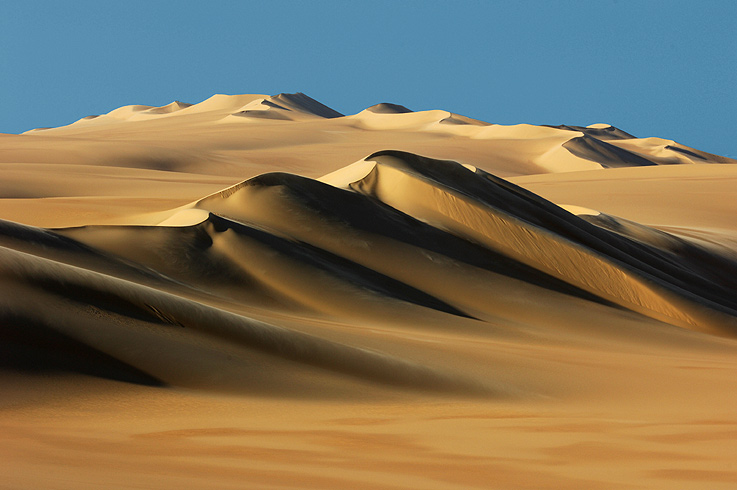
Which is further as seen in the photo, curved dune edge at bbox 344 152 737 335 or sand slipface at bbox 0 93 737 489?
curved dune edge at bbox 344 152 737 335

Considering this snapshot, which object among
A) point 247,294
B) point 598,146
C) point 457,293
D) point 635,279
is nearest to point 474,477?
point 247,294

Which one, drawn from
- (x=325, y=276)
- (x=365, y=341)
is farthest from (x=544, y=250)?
(x=365, y=341)

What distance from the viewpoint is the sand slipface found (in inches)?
170

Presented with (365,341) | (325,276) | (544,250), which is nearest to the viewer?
(365,341)

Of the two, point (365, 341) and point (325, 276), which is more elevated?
point (325, 276)

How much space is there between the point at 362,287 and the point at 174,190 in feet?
54.8

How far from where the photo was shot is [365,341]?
7.89m

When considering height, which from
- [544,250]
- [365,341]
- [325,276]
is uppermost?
[544,250]

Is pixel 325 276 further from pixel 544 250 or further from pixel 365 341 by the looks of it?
pixel 544 250

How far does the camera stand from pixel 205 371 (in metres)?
6.12

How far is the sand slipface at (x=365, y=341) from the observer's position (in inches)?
170

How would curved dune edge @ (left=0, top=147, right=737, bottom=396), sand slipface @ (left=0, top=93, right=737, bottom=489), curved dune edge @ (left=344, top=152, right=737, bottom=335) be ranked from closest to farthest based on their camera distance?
sand slipface @ (left=0, top=93, right=737, bottom=489), curved dune edge @ (left=0, top=147, right=737, bottom=396), curved dune edge @ (left=344, top=152, right=737, bottom=335)

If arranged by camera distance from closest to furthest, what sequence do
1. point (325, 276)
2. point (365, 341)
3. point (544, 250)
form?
1. point (365, 341)
2. point (325, 276)
3. point (544, 250)

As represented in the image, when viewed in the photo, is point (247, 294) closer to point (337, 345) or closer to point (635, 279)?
point (337, 345)
